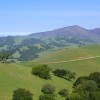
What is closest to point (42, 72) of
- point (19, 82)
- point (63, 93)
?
point (19, 82)

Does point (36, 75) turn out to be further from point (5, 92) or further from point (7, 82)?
point (5, 92)

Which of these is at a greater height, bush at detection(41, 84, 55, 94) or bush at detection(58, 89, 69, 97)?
bush at detection(41, 84, 55, 94)

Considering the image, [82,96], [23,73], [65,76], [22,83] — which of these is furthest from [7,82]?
[65,76]

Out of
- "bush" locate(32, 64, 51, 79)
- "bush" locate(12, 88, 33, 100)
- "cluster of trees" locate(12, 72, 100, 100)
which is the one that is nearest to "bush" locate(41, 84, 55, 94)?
"cluster of trees" locate(12, 72, 100, 100)

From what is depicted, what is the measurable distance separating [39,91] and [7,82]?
11.1 m

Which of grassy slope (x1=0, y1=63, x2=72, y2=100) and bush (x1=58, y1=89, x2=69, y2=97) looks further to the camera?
bush (x1=58, y1=89, x2=69, y2=97)

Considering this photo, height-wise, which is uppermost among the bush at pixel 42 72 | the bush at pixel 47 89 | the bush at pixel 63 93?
the bush at pixel 42 72

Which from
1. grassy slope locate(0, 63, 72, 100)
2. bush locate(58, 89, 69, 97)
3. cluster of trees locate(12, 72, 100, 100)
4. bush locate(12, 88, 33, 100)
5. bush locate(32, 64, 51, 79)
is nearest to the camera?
bush locate(12, 88, 33, 100)

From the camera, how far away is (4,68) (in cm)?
11706

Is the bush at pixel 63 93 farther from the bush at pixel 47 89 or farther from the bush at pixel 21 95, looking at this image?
the bush at pixel 21 95

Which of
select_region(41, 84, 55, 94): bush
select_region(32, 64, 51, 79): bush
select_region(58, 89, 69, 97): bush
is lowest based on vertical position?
select_region(58, 89, 69, 97): bush

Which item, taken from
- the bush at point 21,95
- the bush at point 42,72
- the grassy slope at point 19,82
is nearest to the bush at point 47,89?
the grassy slope at point 19,82

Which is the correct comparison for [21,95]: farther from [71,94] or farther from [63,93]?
[63,93]

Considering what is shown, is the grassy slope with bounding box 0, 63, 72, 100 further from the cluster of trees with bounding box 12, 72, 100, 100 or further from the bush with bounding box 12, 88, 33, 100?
the cluster of trees with bounding box 12, 72, 100, 100
